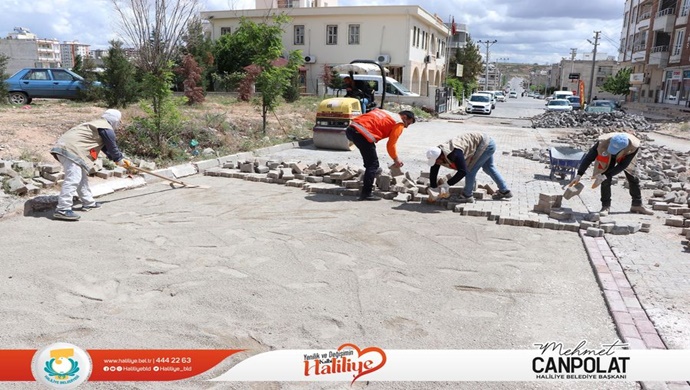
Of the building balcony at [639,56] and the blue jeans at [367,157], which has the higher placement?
the building balcony at [639,56]

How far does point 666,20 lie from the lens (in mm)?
43125

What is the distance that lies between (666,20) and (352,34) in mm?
28155

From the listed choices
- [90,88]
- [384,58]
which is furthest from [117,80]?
[384,58]

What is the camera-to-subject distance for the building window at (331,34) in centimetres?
3484

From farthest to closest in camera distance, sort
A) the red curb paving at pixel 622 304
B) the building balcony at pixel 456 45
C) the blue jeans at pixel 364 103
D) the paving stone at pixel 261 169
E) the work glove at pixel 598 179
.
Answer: the building balcony at pixel 456 45, the blue jeans at pixel 364 103, the paving stone at pixel 261 169, the work glove at pixel 598 179, the red curb paving at pixel 622 304

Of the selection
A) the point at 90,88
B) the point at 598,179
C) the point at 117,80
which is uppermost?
the point at 117,80

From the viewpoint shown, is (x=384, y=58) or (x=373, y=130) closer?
(x=373, y=130)

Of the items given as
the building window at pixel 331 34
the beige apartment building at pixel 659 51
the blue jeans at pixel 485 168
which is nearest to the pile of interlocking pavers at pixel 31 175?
the blue jeans at pixel 485 168

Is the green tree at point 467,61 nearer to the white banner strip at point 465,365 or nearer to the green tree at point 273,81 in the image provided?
the green tree at point 273,81

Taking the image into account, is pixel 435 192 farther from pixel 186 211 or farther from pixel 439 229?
pixel 186 211

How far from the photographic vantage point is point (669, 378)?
113 inches

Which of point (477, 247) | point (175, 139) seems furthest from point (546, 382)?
point (175, 139)

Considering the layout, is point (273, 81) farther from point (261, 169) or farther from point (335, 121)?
point (261, 169)

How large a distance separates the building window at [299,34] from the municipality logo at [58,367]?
35.0 meters
